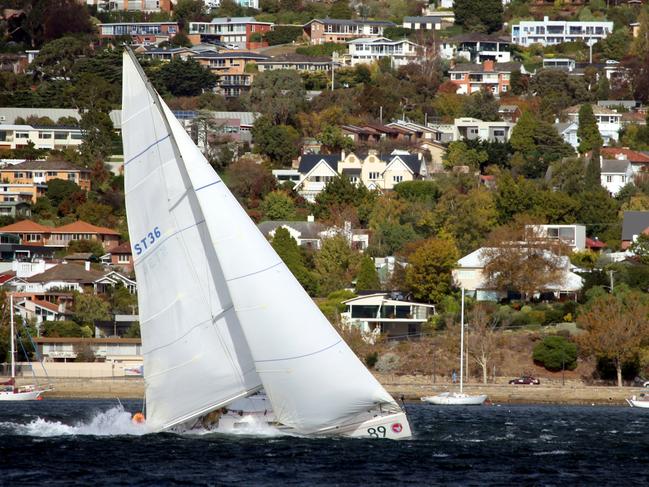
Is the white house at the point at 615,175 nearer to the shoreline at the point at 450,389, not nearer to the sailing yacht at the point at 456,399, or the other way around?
the shoreline at the point at 450,389

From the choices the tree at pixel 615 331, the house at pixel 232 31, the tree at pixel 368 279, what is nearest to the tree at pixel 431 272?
the tree at pixel 368 279

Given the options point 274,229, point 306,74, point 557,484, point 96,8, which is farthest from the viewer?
point 96,8

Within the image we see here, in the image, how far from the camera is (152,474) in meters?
34.3

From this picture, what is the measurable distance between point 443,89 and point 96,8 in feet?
183

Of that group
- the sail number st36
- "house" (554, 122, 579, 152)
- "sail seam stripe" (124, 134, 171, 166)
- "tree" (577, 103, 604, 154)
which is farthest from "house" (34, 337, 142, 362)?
"house" (554, 122, 579, 152)

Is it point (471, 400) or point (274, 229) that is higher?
point (274, 229)

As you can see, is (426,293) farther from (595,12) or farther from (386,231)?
(595,12)

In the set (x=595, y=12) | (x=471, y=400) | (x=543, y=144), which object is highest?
(x=595, y=12)

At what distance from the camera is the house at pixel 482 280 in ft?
263

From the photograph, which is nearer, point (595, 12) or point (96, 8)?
point (595, 12)

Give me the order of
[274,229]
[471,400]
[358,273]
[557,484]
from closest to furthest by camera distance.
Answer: [557,484] < [471,400] < [358,273] < [274,229]

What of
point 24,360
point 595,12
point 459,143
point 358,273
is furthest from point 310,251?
point 595,12

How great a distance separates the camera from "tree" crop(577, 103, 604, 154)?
11225 centimetres

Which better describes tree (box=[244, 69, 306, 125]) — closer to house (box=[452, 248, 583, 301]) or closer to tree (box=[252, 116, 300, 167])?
tree (box=[252, 116, 300, 167])
